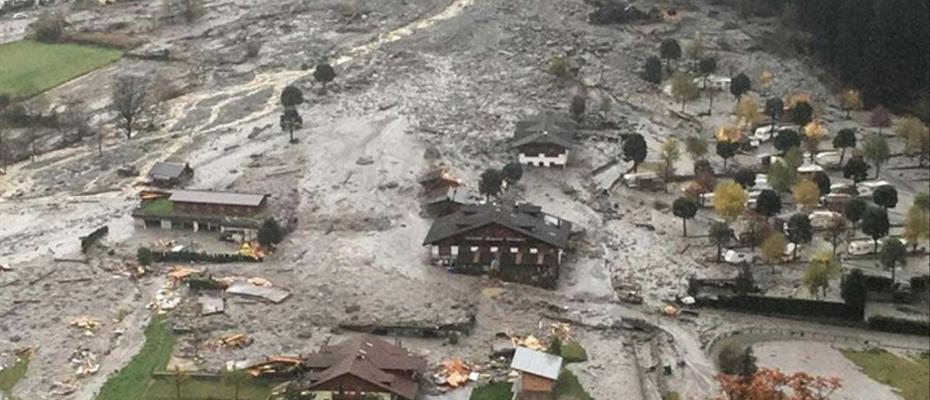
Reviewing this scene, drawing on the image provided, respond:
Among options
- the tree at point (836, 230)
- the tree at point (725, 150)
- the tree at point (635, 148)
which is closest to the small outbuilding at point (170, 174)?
the tree at point (635, 148)

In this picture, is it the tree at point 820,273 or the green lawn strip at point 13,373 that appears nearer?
the green lawn strip at point 13,373

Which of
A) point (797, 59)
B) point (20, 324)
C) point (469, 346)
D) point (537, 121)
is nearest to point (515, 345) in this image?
point (469, 346)

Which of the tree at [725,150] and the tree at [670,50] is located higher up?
the tree at [670,50]

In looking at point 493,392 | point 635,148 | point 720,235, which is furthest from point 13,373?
point 635,148

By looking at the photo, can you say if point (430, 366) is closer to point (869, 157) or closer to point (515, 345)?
point (515, 345)

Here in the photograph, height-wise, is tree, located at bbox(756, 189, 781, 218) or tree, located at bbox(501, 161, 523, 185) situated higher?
tree, located at bbox(756, 189, 781, 218)

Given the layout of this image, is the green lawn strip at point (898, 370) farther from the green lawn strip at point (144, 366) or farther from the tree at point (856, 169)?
the green lawn strip at point (144, 366)

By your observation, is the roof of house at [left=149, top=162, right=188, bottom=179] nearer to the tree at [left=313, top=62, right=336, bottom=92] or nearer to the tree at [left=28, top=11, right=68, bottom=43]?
the tree at [left=313, top=62, right=336, bottom=92]

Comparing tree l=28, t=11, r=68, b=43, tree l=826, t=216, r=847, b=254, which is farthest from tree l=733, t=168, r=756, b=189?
tree l=28, t=11, r=68, b=43
